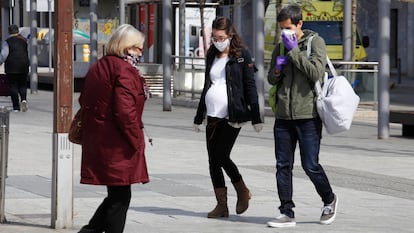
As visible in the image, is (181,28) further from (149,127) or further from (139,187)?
(139,187)

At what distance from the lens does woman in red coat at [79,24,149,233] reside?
8727 millimetres

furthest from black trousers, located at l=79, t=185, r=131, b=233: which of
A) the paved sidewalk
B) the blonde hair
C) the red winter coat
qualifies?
the paved sidewalk

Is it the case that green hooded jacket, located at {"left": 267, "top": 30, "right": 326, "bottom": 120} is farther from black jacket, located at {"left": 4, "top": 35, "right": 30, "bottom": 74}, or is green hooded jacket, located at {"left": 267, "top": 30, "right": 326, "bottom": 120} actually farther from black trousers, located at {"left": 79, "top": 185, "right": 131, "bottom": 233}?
black jacket, located at {"left": 4, "top": 35, "right": 30, "bottom": 74}

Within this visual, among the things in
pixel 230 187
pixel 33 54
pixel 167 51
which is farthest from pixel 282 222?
pixel 33 54

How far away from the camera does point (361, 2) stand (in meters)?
50.2

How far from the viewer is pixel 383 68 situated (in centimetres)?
2081

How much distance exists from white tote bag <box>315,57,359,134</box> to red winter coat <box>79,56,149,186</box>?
2.22 m

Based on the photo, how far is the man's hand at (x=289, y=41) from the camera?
34.5 feet

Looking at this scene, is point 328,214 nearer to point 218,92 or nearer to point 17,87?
point 218,92

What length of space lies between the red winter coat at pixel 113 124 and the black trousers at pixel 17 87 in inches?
712

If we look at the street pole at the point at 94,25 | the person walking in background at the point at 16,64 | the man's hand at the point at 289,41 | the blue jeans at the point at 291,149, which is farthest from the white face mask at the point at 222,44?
the street pole at the point at 94,25

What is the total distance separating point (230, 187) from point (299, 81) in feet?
10.9

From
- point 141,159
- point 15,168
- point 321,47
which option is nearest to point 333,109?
point 321,47

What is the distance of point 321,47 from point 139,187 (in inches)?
142
